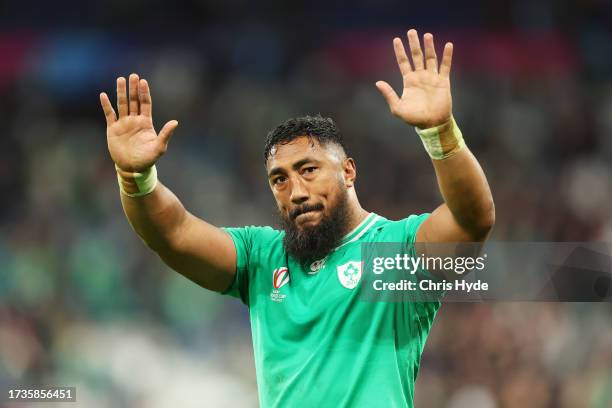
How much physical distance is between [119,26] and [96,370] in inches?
184

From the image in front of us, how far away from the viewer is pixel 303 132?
158 inches

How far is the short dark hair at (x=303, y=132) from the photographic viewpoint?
4020mm

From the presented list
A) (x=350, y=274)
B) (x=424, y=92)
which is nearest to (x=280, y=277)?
(x=350, y=274)

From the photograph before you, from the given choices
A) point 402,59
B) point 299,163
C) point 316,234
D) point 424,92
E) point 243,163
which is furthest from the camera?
point 243,163

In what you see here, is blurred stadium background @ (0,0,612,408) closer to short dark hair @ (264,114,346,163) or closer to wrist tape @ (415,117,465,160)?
short dark hair @ (264,114,346,163)

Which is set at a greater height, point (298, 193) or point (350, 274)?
point (298, 193)

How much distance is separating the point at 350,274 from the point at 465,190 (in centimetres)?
63

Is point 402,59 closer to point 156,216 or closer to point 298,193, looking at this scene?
point 298,193

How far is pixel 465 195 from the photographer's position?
3389 millimetres

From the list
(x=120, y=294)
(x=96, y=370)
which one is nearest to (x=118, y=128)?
(x=96, y=370)

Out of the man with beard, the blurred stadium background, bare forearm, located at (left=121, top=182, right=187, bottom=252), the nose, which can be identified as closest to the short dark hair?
the man with beard

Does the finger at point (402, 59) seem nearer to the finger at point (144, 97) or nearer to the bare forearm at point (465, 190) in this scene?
the bare forearm at point (465, 190)

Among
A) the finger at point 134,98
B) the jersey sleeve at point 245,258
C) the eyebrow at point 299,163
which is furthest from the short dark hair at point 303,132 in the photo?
the finger at point 134,98

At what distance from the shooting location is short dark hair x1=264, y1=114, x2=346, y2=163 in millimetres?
4020
